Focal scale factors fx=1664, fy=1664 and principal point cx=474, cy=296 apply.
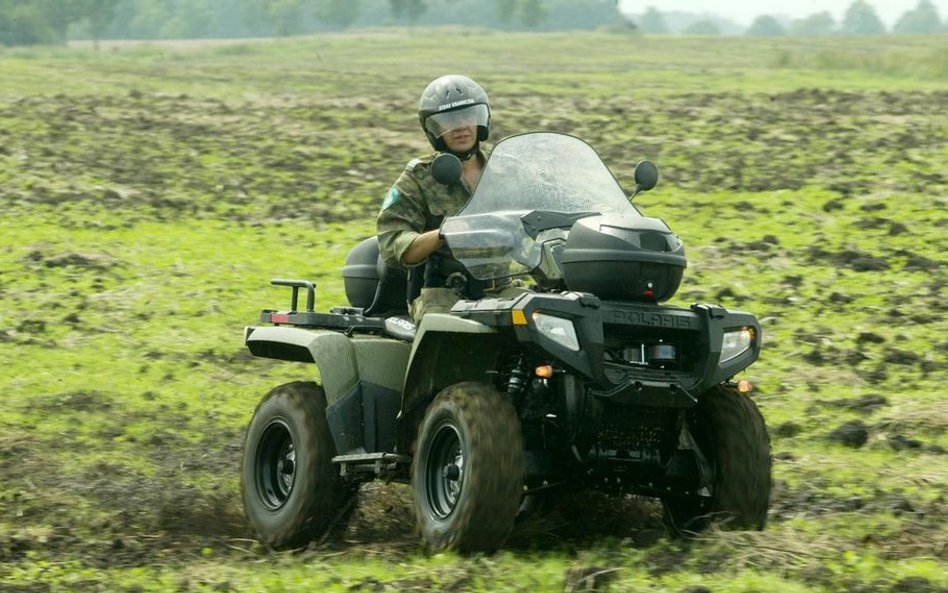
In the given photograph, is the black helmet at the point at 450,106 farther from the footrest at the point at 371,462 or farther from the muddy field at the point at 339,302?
the muddy field at the point at 339,302

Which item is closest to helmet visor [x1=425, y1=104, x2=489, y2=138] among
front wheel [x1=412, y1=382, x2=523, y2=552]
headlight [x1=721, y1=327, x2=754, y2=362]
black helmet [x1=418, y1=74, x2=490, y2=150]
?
black helmet [x1=418, y1=74, x2=490, y2=150]

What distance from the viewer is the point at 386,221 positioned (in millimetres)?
8188

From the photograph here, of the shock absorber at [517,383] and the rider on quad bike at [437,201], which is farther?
the rider on quad bike at [437,201]

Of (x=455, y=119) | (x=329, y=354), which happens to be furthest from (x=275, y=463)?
(x=455, y=119)

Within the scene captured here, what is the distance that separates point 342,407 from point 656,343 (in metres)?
1.80

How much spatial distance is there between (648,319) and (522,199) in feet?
3.62

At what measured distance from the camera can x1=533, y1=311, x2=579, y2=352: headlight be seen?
6.82m

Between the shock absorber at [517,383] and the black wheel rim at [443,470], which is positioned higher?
the shock absorber at [517,383]

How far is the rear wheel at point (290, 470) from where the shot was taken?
8.21 m

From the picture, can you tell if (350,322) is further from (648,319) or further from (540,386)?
(648,319)

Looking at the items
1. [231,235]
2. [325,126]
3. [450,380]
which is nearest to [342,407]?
[450,380]

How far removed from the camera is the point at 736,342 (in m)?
7.35

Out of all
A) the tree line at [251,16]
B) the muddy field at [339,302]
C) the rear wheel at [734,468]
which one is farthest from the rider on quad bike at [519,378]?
the tree line at [251,16]

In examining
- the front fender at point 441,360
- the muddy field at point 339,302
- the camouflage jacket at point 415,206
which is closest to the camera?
the muddy field at point 339,302
